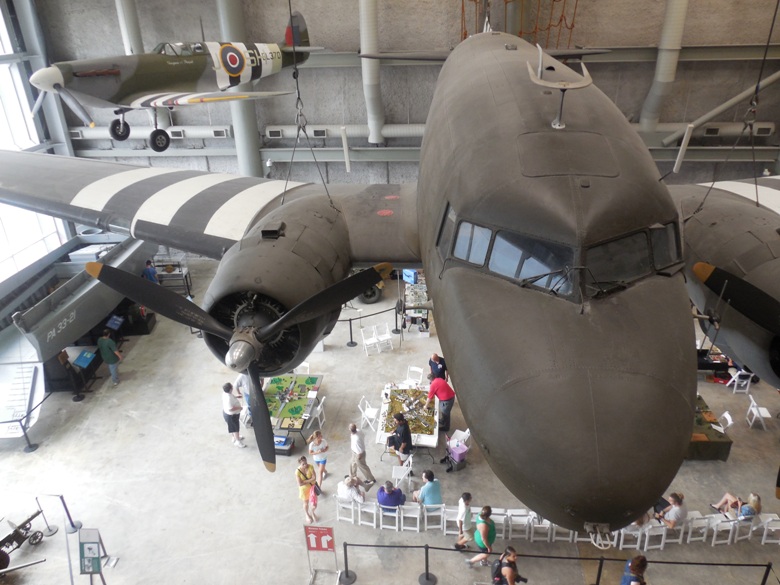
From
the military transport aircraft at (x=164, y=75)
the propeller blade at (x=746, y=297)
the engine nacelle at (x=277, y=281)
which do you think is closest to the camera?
the propeller blade at (x=746, y=297)

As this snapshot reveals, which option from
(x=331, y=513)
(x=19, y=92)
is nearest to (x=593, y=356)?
(x=331, y=513)

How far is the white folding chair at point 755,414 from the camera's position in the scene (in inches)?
457

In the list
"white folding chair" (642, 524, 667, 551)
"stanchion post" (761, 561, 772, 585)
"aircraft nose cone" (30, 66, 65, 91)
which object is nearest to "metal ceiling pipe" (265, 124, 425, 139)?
"aircraft nose cone" (30, 66, 65, 91)

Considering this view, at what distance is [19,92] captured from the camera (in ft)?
63.5

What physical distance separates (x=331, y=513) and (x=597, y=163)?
7.70m

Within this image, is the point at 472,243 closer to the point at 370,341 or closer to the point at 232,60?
the point at 370,341

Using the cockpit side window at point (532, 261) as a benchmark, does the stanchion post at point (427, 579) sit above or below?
below

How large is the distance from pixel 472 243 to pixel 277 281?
2671 millimetres

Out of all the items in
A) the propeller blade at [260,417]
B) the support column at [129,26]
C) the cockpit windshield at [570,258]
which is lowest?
the propeller blade at [260,417]

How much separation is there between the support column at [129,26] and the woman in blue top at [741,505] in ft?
64.5

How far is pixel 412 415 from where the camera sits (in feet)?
38.2

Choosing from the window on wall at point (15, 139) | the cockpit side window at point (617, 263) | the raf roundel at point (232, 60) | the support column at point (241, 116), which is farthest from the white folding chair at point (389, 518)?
the window on wall at point (15, 139)

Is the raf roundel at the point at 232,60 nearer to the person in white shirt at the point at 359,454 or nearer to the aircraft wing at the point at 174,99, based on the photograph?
the aircraft wing at the point at 174,99

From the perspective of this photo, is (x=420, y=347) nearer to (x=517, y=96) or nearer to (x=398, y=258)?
(x=398, y=258)
